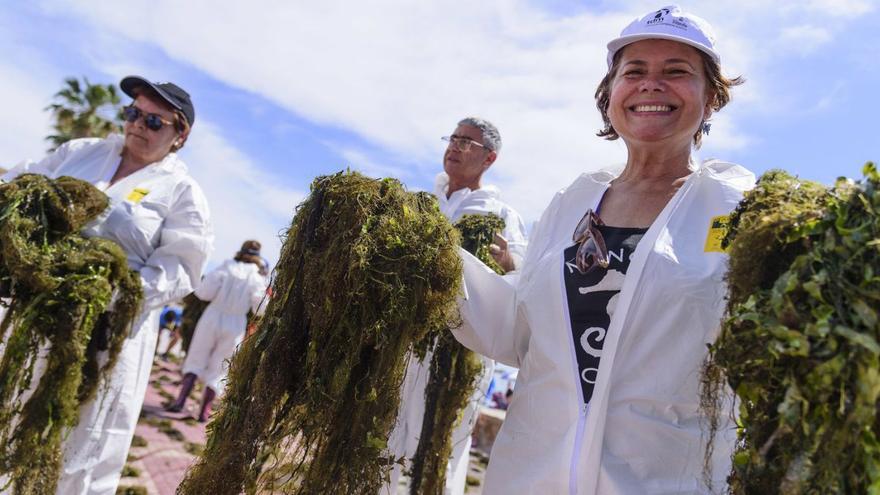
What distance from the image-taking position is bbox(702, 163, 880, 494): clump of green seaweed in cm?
139

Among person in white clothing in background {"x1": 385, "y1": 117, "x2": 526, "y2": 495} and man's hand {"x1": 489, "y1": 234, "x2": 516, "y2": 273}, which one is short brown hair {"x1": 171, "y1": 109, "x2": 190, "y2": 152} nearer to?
person in white clothing in background {"x1": 385, "y1": 117, "x2": 526, "y2": 495}

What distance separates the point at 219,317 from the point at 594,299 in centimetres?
827

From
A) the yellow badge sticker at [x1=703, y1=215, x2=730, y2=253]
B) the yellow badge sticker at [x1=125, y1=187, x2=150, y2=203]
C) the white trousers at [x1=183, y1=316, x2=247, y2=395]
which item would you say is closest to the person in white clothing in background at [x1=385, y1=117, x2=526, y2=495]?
the yellow badge sticker at [x1=125, y1=187, x2=150, y2=203]

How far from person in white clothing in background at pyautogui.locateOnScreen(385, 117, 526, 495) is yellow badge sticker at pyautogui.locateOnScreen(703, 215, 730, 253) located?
1.97m

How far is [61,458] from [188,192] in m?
1.62

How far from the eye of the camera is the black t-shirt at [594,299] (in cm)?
215

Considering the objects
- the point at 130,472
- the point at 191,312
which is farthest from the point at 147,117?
the point at 191,312

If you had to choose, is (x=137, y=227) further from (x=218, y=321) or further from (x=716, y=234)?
(x=218, y=321)

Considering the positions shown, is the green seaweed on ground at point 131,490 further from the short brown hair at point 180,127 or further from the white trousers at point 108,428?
the short brown hair at point 180,127

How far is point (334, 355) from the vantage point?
226 centimetres

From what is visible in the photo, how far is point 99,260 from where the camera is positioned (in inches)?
142

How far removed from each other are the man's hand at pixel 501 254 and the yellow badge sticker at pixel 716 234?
159 cm

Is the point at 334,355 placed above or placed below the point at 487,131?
below

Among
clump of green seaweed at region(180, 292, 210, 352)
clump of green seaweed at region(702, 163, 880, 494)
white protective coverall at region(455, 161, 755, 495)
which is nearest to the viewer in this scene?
clump of green seaweed at region(702, 163, 880, 494)
